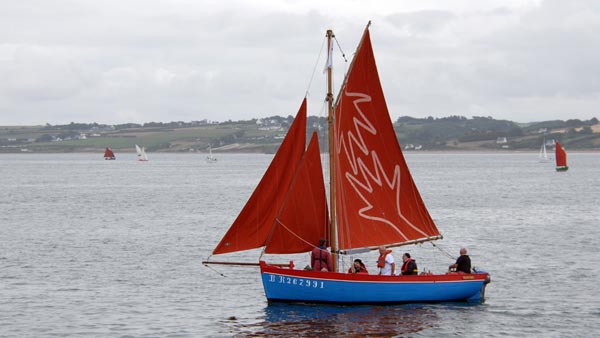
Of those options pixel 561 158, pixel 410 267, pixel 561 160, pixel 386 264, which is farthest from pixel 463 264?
pixel 561 160

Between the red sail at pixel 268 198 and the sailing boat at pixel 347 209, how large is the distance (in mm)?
40

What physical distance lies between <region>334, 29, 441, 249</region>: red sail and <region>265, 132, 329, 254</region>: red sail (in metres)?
0.90

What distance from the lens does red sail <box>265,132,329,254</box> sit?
39031mm

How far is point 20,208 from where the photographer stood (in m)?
104

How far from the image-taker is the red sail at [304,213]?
128 feet

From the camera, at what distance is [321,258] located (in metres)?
39.0

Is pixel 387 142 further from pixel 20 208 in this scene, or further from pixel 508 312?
pixel 20 208

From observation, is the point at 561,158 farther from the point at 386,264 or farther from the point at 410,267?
the point at 386,264

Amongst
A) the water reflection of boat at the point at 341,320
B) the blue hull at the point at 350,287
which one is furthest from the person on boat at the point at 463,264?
the water reflection of boat at the point at 341,320

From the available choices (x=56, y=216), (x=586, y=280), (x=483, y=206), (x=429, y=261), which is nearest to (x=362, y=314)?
(x=586, y=280)

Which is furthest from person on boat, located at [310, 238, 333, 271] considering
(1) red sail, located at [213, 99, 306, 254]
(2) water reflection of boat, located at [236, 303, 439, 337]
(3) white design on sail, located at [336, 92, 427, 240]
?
(3) white design on sail, located at [336, 92, 427, 240]

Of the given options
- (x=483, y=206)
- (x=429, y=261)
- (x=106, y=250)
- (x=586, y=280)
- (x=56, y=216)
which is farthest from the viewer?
(x=483, y=206)

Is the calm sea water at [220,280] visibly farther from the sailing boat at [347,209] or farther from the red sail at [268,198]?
the red sail at [268,198]

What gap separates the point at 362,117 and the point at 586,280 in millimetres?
16130
